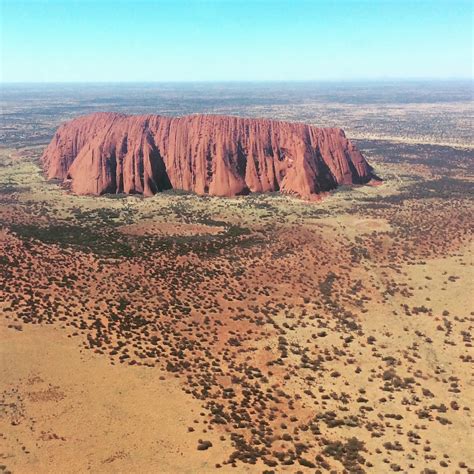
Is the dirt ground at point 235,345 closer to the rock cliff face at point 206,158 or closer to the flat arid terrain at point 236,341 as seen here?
the flat arid terrain at point 236,341

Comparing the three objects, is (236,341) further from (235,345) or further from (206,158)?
(206,158)

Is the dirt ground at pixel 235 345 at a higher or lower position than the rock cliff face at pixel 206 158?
lower

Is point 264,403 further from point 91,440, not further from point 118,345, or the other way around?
point 118,345

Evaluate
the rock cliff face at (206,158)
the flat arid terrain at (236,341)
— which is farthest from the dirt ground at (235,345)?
the rock cliff face at (206,158)

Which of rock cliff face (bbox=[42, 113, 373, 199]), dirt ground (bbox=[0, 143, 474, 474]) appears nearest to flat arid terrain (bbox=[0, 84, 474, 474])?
dirt ground (bbox=[0, 143, 474, 474])

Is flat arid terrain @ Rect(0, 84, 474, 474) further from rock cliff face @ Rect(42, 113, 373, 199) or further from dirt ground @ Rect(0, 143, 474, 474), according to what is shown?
rock cliff face @ Rect(42, 113, 373, 199)

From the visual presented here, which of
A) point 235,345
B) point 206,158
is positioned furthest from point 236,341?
point 206,158

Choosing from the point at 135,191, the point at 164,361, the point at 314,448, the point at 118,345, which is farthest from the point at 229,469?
the point at 135,191

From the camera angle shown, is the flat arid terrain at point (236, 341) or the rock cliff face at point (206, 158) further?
the rock cliff face at point (206, 158)
